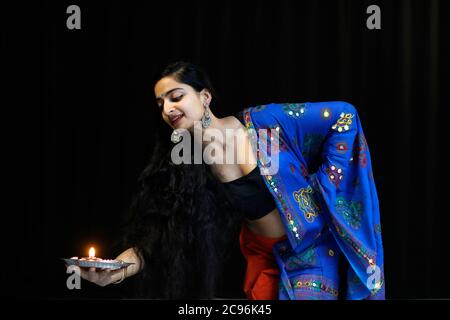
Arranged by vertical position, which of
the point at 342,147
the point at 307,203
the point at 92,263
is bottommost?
the point at 92,263

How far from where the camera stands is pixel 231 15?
9.50 ft

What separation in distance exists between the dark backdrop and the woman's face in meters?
0.93

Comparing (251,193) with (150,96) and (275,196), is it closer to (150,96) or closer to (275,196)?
(275,196)

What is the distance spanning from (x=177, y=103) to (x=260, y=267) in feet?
1.73

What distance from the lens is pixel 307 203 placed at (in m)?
1.89

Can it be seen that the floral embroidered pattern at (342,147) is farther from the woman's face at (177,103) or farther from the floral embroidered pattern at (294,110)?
the woman's face at (177,103)

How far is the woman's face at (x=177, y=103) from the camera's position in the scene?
1.89 metres

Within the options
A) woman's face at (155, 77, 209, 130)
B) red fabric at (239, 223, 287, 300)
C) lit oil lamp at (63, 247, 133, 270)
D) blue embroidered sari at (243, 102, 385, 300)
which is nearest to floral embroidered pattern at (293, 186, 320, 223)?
blue embroidered sari at (243, 102, 385, 300)

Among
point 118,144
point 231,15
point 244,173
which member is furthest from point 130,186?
point 244,173

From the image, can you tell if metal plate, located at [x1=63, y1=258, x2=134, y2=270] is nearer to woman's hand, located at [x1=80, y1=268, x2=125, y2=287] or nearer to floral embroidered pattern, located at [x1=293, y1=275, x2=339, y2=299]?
woman's hand, located at [x1=80, y1=268, x2=125, y2=287]

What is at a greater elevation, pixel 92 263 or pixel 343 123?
pixel 343 123

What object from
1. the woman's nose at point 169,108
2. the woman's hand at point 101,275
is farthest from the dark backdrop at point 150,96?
the woman's hand at point 101,275

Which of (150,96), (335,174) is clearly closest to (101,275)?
(335,174)

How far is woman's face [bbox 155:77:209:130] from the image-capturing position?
1892 millimetres
